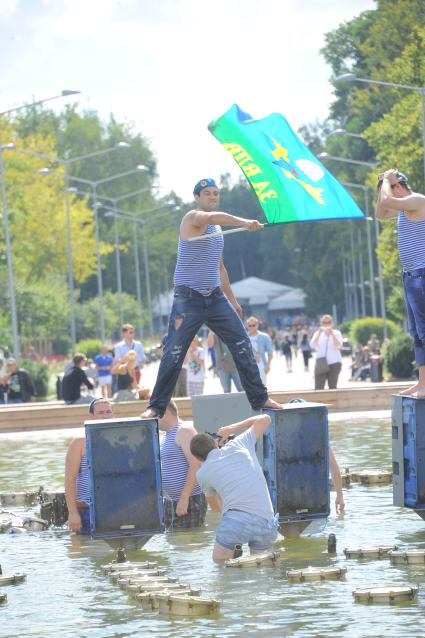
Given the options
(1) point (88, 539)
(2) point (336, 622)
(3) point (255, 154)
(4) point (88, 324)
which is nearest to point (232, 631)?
(2) point (336, 622)

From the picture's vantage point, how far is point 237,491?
13.2 metres

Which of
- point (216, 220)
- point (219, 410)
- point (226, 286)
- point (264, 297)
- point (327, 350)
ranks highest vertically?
point (264, 297)

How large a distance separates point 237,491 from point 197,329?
1519 millimetres

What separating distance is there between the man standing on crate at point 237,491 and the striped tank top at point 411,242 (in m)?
1.88

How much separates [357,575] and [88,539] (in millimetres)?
3691

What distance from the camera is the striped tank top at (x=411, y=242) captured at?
13.8 m

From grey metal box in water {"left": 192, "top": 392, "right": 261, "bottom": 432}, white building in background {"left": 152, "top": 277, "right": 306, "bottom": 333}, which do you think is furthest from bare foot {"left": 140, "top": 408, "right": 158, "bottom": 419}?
white building in background {"left": 152, "top": 277, "right": 306, "bottom": 333}

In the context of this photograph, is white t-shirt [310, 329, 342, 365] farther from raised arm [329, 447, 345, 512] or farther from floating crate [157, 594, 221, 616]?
floating crate [157, 594, 221, 616]

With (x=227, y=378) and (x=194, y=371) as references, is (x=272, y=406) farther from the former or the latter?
(x=194, y=371)

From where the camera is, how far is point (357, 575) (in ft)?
41.8

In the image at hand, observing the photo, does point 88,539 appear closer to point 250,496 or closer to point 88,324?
point 250,496

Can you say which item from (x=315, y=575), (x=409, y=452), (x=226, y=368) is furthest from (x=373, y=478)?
(x=226, y=368)

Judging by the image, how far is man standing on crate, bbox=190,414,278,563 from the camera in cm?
1326

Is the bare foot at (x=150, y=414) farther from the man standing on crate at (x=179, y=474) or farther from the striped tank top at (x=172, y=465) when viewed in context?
the striped tank top at (x=172, y=465)
